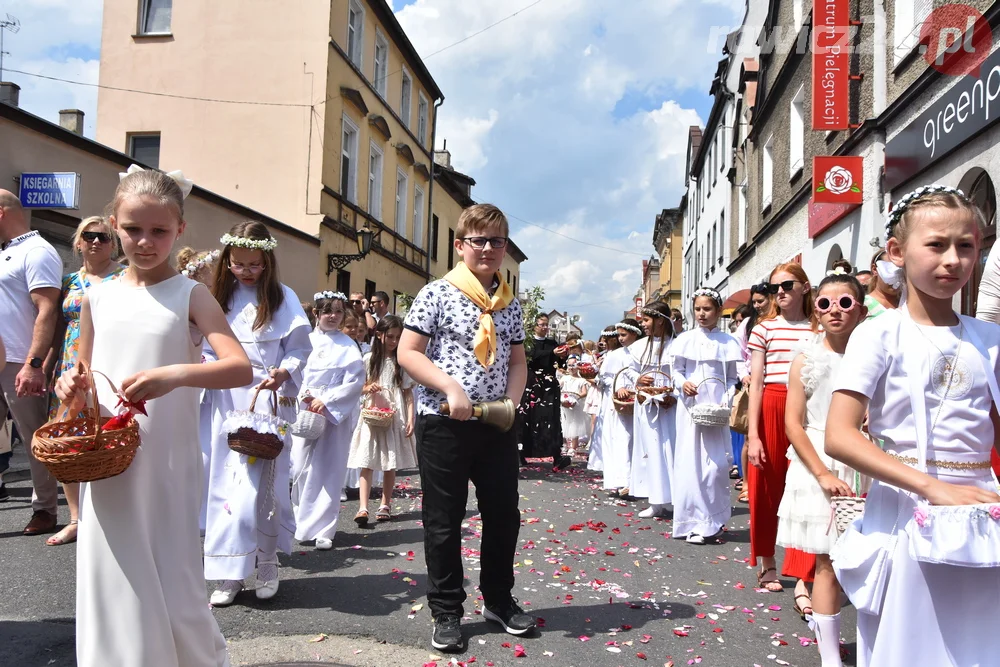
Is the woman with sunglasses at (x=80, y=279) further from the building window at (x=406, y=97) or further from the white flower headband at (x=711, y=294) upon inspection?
the building window at (x=406, y=97)

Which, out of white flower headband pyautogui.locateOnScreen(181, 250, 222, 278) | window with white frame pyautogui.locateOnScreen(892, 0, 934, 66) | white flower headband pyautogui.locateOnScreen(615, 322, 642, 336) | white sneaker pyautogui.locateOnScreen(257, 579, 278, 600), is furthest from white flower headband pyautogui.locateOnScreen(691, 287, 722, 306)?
window with white frame pyautogui.locateOnScreen(892, 0, 934, 66)

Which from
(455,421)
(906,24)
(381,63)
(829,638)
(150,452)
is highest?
(381,63)

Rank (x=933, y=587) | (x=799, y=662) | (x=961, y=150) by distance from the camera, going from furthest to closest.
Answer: (x=961, y=150), (x=799, y=662), (x=933, y=587)

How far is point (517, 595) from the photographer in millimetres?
4762

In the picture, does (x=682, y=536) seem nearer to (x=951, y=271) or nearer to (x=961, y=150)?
(x=951, y=271)

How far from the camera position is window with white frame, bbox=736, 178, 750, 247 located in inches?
972

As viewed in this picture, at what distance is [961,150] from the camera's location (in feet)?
30.2

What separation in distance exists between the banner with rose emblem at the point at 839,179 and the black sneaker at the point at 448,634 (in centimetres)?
1180

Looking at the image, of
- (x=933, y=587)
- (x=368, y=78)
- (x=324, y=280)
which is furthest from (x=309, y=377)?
(x=368, y=78)

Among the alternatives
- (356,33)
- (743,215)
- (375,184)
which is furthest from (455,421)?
(743,215)

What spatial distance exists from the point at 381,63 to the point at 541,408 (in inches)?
673

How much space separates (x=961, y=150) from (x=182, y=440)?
9485 mm

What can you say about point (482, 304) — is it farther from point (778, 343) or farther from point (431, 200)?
point (431, 200)

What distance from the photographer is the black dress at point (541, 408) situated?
11.5 m
